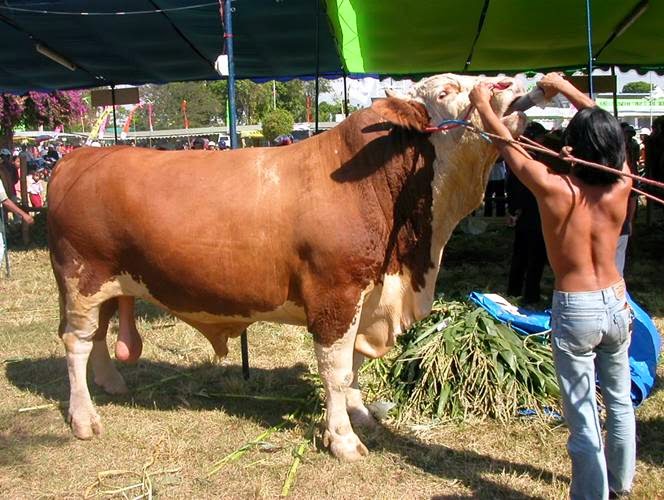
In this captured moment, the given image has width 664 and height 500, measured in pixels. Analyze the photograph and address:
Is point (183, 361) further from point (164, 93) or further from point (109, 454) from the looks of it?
point (164, 93)

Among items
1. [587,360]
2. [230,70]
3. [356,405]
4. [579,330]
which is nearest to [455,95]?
[579,330]

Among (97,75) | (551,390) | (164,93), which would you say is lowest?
(551,390)

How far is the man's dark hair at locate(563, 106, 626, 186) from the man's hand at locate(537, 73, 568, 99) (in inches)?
8.3

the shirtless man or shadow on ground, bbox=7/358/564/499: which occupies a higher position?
the shirtless man

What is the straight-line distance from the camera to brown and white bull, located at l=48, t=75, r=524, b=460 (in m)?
3.51

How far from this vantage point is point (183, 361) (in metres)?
5.46

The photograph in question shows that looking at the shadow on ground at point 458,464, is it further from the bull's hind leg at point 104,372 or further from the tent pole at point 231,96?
the bull's hind leg at point 104,372

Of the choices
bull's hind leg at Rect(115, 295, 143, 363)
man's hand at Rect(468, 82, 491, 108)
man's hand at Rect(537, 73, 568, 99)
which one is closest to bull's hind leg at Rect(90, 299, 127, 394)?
bull's hind leg at Rect(115, 295, 143, 363)

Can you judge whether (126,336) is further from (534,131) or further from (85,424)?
(534,131)

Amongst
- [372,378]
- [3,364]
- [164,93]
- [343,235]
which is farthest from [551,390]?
[164,93]

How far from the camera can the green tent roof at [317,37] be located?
738cm

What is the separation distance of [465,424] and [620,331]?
4.92 feet

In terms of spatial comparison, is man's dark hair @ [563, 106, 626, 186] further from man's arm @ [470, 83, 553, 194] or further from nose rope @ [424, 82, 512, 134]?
nose rope @ [424, 82, 512, 134]

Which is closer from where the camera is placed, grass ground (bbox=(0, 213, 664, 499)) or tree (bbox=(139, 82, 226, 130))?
grass ground (bbox=(0, 213, 664, 499))
